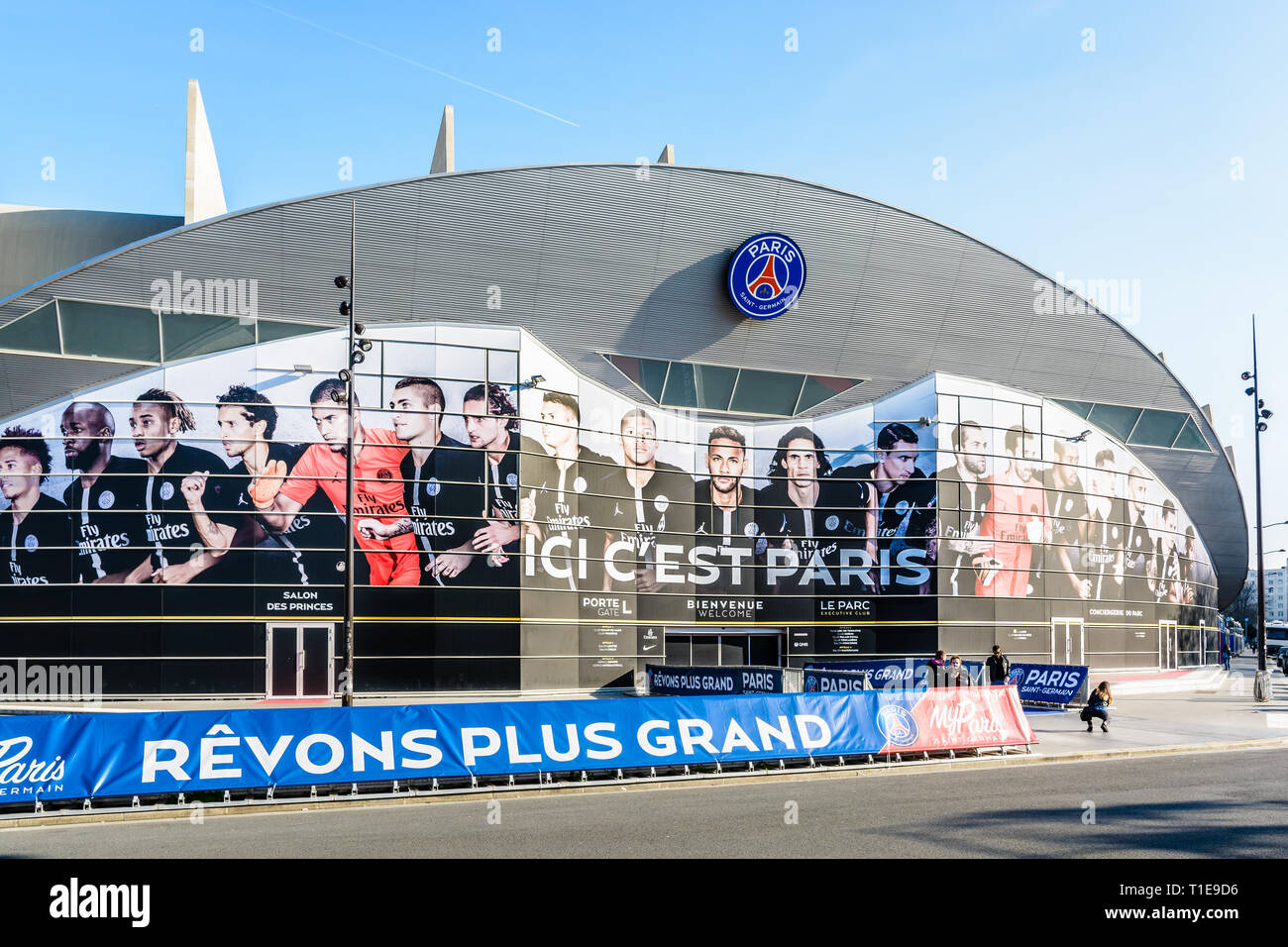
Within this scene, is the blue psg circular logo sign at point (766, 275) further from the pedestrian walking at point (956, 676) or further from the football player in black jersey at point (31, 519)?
the football player in black jersey at point (31, 519)

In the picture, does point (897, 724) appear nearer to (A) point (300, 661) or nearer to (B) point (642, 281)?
(A) point (300, 661)

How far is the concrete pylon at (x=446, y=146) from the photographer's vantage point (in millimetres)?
46562

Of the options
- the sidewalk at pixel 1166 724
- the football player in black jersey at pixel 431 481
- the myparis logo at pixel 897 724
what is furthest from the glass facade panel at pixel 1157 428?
the myparis logo at pixel 897 724

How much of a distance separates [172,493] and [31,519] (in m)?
4.12

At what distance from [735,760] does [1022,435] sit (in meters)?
27.5

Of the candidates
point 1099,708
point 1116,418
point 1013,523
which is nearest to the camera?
point 1099,708

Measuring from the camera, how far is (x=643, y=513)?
3881cm

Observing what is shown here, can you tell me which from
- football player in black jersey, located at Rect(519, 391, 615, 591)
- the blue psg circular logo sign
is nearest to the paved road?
football player in black jersey, located at Rect(519, 391, 615, 591)

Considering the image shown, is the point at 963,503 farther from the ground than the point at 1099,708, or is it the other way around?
the point at 963,503

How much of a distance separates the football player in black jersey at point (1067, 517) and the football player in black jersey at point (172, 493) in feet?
96.2

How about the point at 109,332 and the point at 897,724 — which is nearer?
the point at 897,724

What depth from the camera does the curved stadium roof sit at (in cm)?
3503

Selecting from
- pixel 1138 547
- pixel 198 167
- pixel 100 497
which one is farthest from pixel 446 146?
pixel 1138 547
